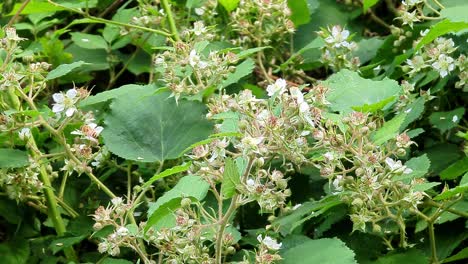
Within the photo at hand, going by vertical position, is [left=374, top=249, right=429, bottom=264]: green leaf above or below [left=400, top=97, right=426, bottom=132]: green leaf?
below

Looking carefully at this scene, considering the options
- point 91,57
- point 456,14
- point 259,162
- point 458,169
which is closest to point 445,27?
point 456,14

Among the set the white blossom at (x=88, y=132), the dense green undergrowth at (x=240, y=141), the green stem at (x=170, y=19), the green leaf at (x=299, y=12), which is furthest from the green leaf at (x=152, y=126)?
the green leaf at (x=299, y=12)

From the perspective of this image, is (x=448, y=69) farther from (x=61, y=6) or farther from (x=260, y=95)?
(x=61, y=6)

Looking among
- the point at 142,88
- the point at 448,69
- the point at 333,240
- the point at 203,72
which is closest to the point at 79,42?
the point at 142,88

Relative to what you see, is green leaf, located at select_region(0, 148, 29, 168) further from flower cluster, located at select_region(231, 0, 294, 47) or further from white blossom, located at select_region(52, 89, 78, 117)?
flower cluster, located at select_region(231, 0, 294, 47)

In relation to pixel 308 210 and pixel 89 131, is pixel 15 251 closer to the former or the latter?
pixel 89 131

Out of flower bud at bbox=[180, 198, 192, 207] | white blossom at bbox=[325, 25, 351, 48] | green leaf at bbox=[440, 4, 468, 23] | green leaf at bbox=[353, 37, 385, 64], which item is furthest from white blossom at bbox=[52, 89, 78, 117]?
green leaf at bbox=[353, 37, 385, 64]
